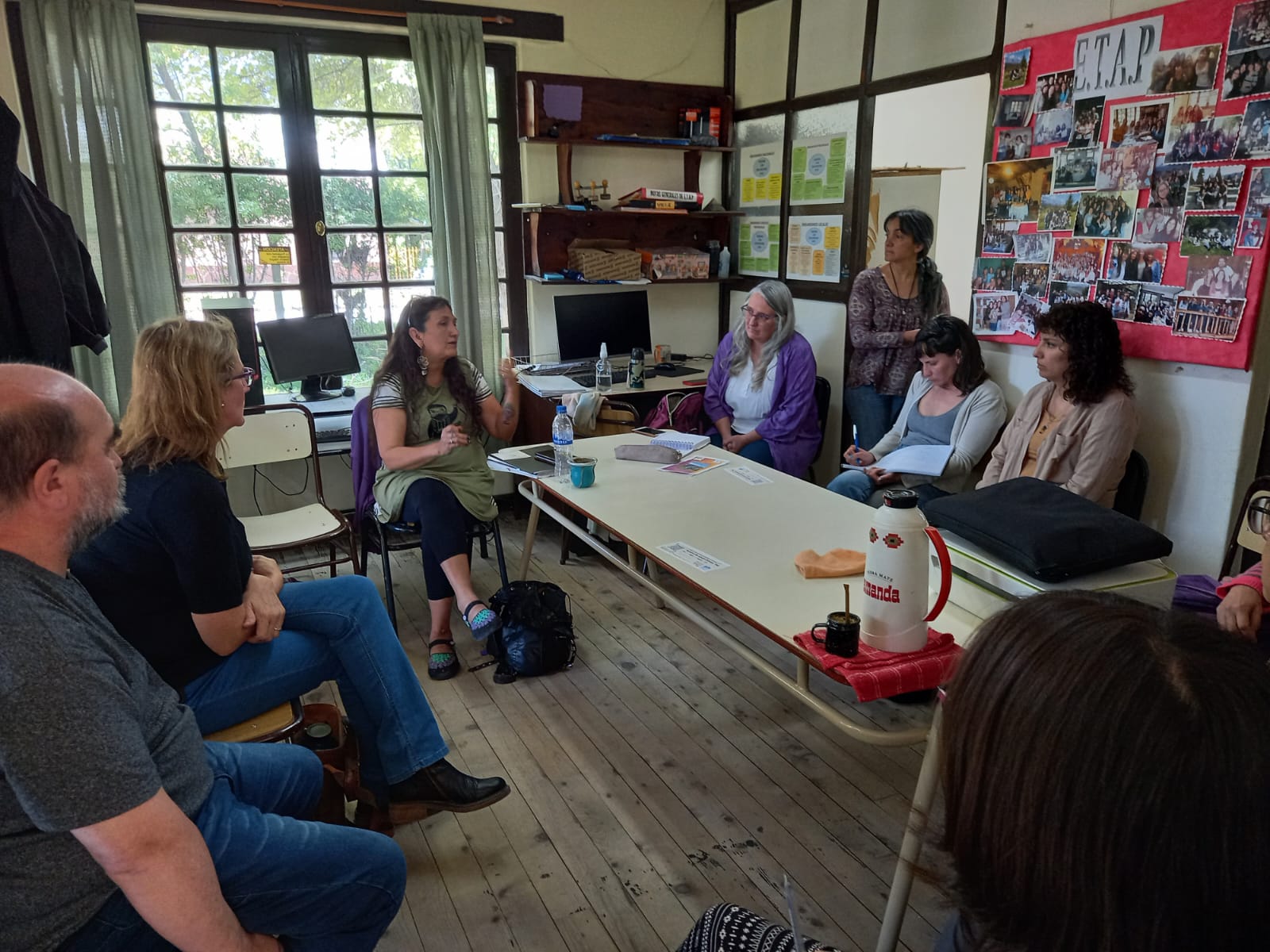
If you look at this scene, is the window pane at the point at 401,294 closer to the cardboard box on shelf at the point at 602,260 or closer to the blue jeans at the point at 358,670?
the cardboard box on shelf at the point at 602,260

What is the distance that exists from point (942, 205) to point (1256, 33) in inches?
49.8

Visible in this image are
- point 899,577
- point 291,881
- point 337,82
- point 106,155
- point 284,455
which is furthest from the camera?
point 337,82

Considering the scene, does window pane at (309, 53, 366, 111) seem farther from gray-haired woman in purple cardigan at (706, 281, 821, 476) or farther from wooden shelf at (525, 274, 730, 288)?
gray-haired woman in purple cardigan at (706, 281, 821, 476)

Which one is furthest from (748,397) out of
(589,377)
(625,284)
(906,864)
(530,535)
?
(906,864)

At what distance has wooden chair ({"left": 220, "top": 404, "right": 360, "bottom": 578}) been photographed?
3.02 meters

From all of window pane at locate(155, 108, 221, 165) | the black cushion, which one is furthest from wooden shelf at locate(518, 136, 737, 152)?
the black cushion

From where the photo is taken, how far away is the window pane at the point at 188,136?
3.64 metres

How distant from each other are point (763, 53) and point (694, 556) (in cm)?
334

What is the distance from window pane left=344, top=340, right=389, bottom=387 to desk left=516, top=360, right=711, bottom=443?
28.8 inches

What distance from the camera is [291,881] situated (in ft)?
4.04

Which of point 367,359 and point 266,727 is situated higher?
point 367,359

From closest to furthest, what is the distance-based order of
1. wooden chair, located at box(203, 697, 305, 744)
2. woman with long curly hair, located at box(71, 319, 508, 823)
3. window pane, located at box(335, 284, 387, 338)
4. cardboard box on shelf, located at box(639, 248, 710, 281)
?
woman with long curly hair, located at box(71, 319, 508, 823) → wooden chair, located at box(203, 697, 305, 744) → window pane, located at box(335, 284, 387, 338) → cardboard box on shelf, located at box(639, 248, 710, 281)

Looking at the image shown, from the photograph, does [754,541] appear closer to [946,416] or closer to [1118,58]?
[946,416]

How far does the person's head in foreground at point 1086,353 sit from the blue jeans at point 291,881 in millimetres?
2401
